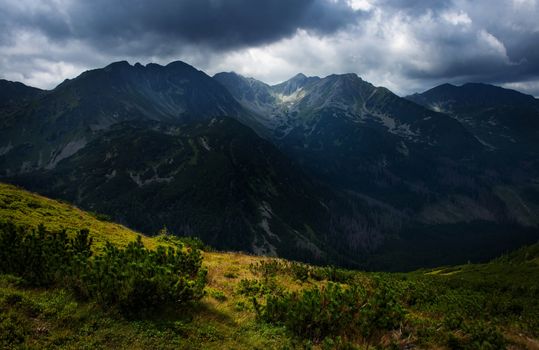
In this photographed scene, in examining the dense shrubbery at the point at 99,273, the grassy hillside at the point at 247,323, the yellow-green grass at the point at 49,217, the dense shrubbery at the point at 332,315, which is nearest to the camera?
the grassy hillside at the point at 247,323

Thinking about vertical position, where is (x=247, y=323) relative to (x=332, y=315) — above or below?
below

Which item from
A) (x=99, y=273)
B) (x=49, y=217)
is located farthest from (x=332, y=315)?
(x=49, y=217)

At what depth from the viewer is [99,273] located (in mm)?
15141

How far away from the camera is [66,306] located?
14453 millimetres

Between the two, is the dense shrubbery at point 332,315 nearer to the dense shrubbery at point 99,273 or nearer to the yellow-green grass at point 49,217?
the dense shrubbery at point 99,273

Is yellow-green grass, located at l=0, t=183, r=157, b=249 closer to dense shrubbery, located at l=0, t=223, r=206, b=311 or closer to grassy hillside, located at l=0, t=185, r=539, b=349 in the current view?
grassy hillside, located at l=0, t=185, r=539, b=349

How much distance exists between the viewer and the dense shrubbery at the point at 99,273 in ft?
48.2

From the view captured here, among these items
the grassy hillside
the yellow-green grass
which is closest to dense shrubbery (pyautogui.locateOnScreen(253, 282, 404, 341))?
the grassy hillside

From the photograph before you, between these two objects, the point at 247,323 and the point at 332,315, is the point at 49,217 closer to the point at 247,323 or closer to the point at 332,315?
the point at 247,323

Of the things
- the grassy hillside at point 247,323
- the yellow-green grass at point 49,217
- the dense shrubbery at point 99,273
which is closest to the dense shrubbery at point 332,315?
the grassy hillside at point 247,323

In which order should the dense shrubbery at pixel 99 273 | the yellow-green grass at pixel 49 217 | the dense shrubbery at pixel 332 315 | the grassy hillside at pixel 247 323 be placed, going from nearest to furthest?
1. the grassy hillside at pixel 247 323
2. the dense shrubbery at pixel 99 273
3. the dense shrubbery at pixel 332 315
4. the yellow-green grass at pixel 49 217

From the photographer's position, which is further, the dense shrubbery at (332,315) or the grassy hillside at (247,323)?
the dense shrubbery at (332,315)

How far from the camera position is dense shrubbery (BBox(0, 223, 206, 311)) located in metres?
14.7

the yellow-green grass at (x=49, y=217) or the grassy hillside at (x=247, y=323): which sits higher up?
the yellow-green grass at (x=49, y=217)
